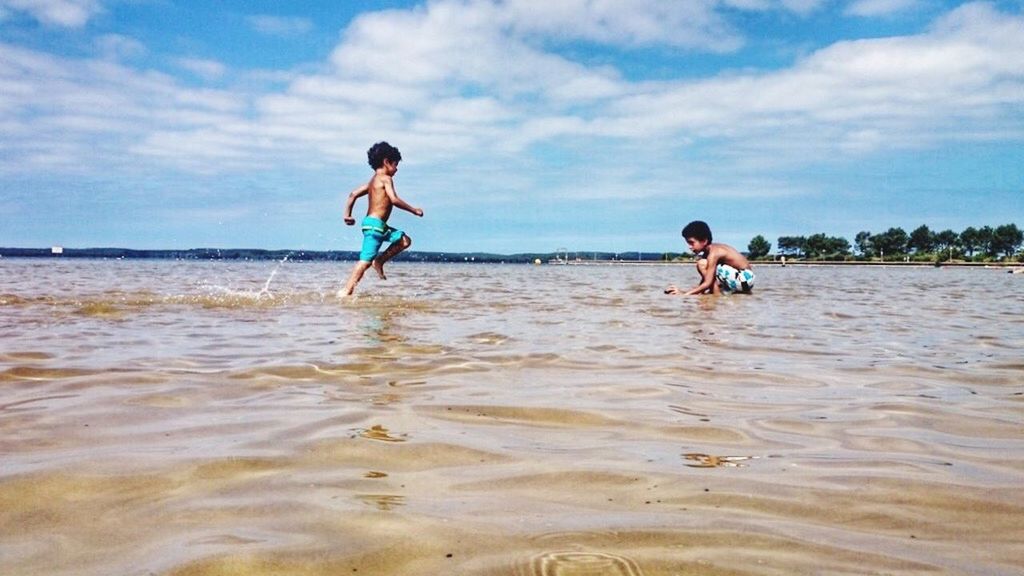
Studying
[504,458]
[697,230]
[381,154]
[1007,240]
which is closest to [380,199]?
[381,154]

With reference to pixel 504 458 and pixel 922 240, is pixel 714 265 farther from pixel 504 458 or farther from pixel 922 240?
pixel 922 240

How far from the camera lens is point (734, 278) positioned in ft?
50.1

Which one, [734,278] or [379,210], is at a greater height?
[379,210]

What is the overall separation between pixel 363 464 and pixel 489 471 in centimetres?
47

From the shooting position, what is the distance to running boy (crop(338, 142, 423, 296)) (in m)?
12.6

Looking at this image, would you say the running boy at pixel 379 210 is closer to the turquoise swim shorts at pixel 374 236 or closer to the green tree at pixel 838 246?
the turquoise swim shorts at pixel 374 236

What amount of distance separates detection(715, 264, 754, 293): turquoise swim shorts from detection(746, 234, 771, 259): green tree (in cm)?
16863

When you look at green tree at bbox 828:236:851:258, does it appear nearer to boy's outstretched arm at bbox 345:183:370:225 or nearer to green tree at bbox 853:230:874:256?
green tree at bbox 853:230:874:256

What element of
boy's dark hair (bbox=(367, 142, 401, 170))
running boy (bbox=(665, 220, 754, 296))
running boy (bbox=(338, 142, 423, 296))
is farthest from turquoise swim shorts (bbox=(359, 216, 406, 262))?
running boy (bbox=(665, 220, 754, 296))

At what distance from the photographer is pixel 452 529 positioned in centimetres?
202

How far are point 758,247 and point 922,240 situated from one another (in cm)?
3558

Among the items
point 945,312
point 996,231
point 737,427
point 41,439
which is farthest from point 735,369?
point 996,231

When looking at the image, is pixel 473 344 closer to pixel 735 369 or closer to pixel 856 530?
pixel 735 369

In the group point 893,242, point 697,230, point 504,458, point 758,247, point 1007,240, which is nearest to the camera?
point 504,458
